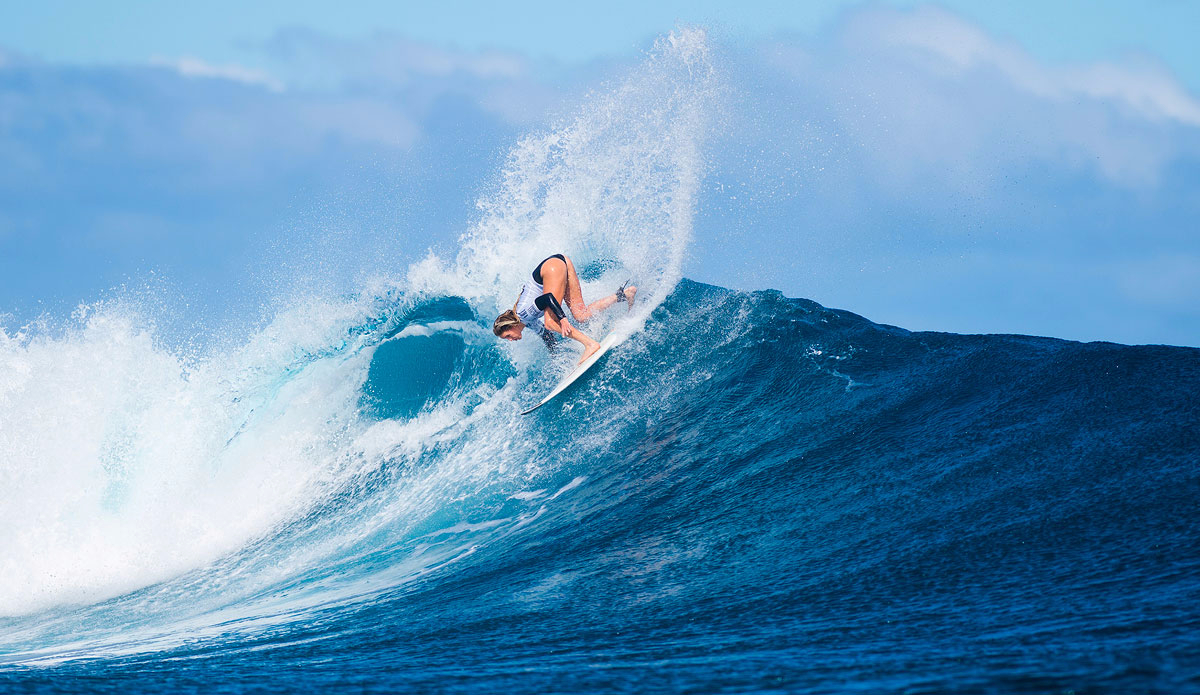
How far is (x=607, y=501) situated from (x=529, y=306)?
7.94ft

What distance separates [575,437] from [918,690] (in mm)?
5058

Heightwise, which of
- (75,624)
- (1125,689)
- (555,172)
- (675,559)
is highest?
(555,172)

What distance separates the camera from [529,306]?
7.72 meters

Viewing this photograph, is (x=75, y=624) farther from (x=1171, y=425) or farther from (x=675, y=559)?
(x=1171, y=425)

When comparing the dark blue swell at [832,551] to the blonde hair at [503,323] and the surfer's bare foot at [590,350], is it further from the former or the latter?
the blonde hair at [503,323]

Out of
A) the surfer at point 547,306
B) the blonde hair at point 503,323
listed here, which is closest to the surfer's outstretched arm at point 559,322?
the surfer at point 547,306

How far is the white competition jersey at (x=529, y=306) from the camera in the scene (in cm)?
767

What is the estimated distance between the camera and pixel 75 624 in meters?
6.19

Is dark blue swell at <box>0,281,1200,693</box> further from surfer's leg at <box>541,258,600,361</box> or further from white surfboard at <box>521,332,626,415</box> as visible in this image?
surfer's leg at <box>541,258,600,361</box>

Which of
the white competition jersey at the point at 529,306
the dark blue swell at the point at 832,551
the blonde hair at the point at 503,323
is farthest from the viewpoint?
the white competition jersey at the point at 529,306

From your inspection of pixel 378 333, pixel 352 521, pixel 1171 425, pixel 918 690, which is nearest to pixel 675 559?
pixel 918 690

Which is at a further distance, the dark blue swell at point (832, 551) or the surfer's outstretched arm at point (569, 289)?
the surfer's outstretched arm at point (569, 289)

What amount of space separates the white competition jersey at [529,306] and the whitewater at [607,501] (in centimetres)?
77

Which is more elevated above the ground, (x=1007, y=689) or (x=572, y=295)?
(x=572, y=295)
